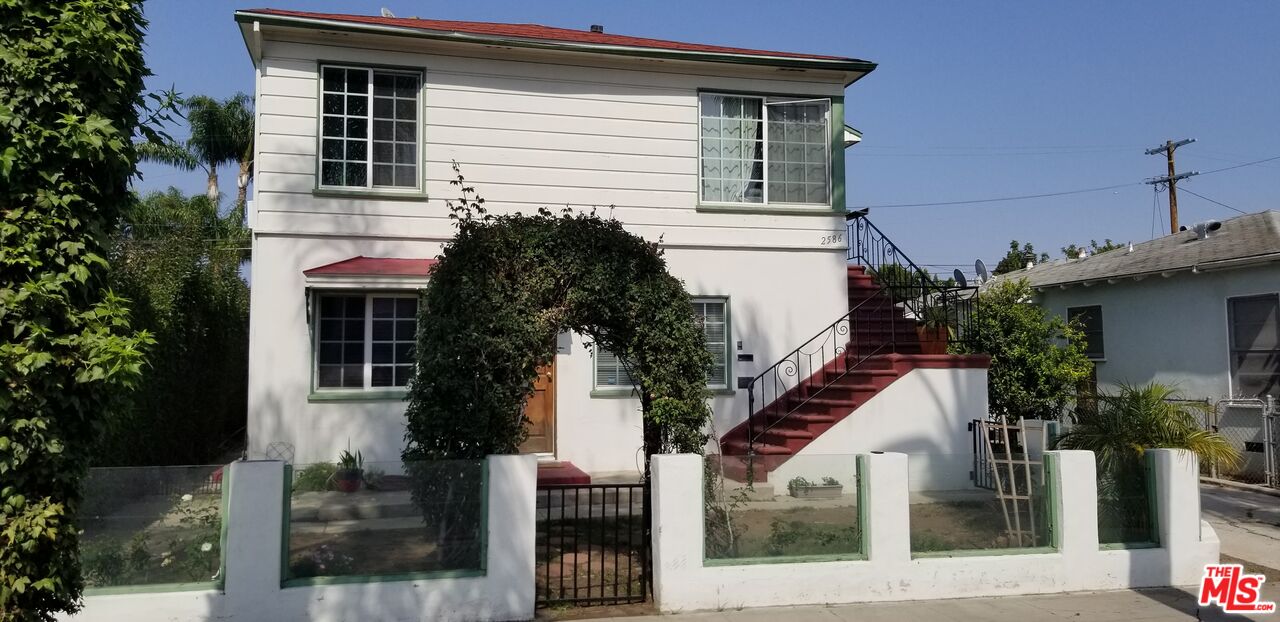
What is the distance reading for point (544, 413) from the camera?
450 inches

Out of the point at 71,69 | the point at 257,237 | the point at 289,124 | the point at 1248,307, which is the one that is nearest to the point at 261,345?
the point at 257,237

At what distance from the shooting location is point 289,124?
10703 mm

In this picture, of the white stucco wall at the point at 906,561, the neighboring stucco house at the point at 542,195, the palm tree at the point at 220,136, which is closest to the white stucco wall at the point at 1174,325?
the neighboring stucco house at the point at 542,195

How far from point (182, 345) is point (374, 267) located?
342cm

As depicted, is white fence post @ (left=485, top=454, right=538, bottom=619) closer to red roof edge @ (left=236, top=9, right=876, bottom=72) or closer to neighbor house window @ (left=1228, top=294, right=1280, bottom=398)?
red roof edge @ (left=236, top=9, right=876, bottom=72)

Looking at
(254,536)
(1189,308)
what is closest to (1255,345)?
(1189,308)

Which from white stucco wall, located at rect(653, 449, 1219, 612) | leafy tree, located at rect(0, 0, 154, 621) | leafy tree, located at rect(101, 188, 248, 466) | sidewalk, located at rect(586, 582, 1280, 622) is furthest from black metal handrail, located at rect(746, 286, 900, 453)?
leafy tree, located at rect(0, 0, 154, 621)

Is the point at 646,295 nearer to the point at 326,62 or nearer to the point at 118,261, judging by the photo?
the point at 326,62

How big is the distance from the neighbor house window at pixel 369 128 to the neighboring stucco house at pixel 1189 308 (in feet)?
42.6

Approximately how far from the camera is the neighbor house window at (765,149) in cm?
1215

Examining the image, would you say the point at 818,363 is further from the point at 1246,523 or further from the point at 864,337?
the point at 1246,523

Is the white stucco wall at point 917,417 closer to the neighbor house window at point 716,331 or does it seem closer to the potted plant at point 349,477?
the neighbor house window at point 716,331

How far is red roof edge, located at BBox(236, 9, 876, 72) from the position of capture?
1080 cm

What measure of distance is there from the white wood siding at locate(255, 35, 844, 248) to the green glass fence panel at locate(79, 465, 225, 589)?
17.3ft
